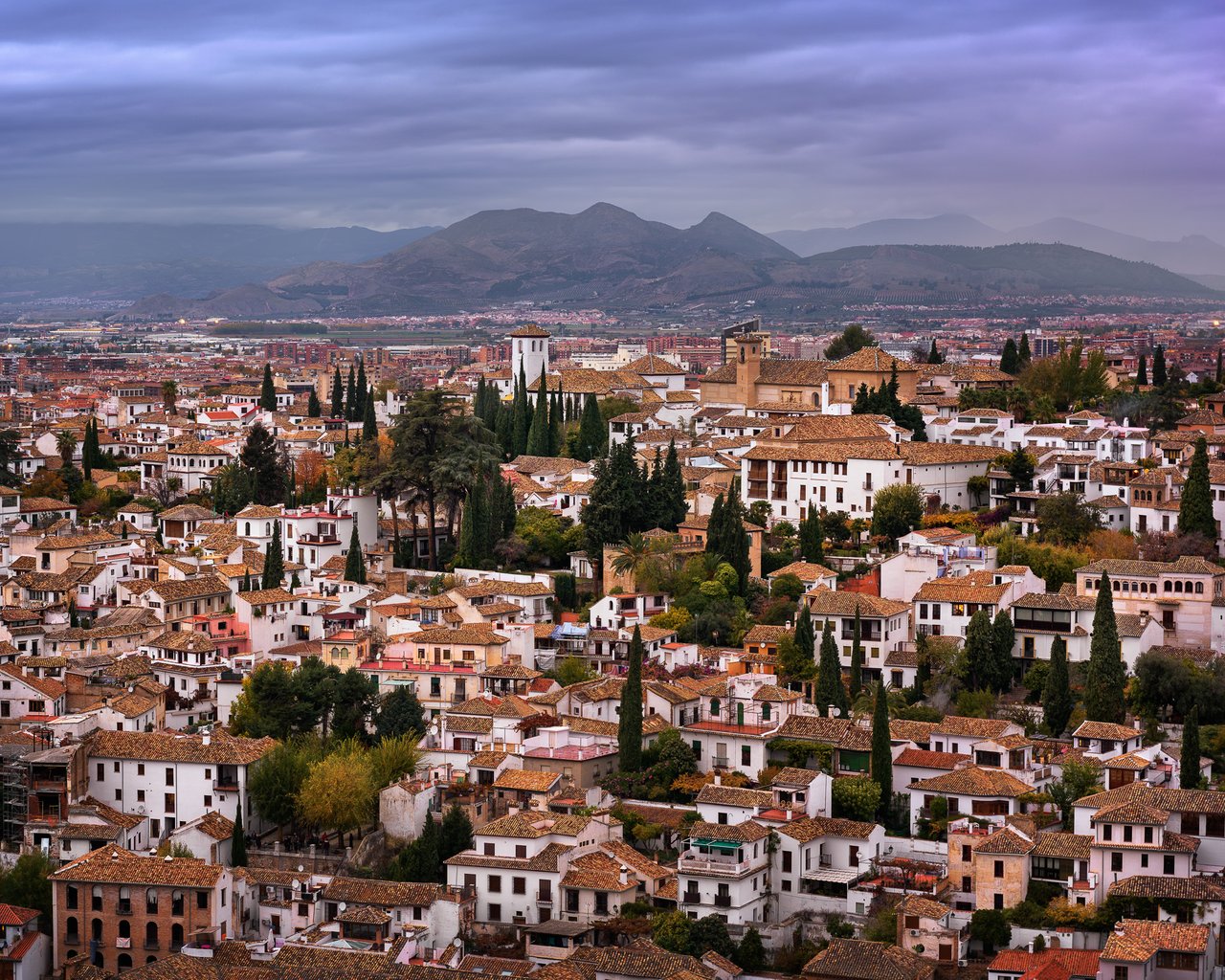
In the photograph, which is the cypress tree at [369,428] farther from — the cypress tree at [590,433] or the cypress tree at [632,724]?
the cypress tree at [632,724]

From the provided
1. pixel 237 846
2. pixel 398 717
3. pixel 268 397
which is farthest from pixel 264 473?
pixel 237 846

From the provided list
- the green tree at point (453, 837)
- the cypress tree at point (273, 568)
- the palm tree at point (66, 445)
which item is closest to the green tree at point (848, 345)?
the cypress tree at point (273, 568)

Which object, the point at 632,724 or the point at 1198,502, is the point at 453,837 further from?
the point at 1198,502

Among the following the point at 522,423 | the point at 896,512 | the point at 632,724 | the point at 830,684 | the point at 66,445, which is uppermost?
the point at 522,423

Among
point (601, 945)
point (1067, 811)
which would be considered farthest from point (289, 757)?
point (1067, 811)

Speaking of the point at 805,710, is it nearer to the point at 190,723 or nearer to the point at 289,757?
the point at 289,757
